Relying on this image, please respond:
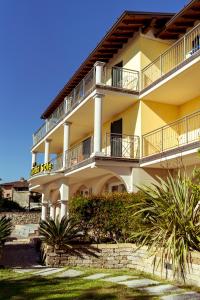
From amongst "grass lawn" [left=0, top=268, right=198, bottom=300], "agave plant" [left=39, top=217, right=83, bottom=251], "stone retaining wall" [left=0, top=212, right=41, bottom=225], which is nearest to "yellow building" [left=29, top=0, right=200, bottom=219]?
"agave plant" [left=39, top=217, right=83, bottom=251]

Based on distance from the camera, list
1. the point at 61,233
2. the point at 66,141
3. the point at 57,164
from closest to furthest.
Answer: the point at 61,233, the point at 66,141, the point at 57,164

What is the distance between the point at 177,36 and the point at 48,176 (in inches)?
421

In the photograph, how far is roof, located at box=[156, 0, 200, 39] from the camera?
15.4 m

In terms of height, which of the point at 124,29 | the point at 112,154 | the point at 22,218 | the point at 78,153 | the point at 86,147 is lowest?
the point at 22,218

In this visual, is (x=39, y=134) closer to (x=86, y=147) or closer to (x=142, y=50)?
(x=86, y=147)

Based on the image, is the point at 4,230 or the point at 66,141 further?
the point at 66,141

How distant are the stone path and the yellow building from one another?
521 cm

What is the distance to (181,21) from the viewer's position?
1681cm

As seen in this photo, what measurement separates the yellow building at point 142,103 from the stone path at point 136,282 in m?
5.21

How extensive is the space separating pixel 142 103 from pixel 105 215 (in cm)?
650

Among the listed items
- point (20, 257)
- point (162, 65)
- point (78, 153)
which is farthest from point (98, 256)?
point (78, 153)

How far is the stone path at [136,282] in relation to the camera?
841 cm

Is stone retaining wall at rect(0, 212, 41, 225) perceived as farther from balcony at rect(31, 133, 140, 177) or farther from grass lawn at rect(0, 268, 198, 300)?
grass lawn at rect(0, 268, 198, 300)

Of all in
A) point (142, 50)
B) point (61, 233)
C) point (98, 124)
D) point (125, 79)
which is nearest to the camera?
point (61, 233)
